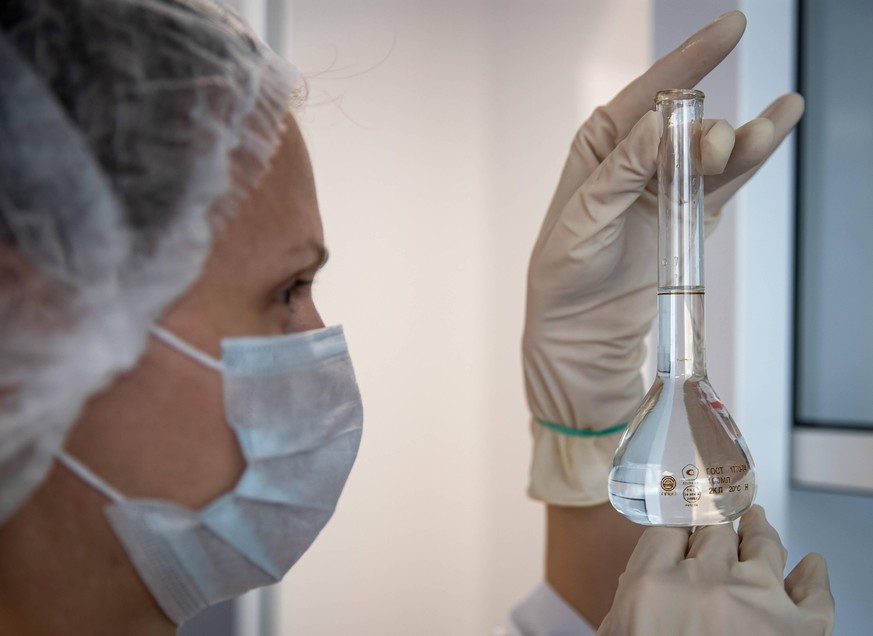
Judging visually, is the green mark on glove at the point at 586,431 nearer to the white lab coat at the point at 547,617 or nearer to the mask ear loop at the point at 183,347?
the white lab coat at the point at 547,617

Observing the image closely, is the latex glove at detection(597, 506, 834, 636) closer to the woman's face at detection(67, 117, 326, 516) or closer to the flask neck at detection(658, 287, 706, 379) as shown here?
the flask neck at detection(658, 287, 706, 379)

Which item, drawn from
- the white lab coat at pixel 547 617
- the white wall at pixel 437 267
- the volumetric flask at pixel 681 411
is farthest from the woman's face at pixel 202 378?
the white wall at pixel 437 267

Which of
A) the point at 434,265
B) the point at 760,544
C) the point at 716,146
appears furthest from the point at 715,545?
the point at 434,265

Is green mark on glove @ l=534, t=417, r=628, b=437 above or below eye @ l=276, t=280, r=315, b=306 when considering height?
below

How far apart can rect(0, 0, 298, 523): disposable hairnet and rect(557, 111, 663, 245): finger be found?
41 cm

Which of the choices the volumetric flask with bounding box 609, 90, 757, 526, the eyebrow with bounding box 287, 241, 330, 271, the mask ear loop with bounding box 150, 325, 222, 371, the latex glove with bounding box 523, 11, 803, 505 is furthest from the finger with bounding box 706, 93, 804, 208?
the mask ear loop with bounding box 150, 325, 222, 371

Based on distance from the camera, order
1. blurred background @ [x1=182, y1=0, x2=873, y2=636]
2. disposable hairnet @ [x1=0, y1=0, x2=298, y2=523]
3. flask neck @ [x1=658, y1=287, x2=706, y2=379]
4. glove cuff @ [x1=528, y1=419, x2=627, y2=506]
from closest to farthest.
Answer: disposable hairnet @ [x1=0, y1=0, x2=298, y2=523]
flask neck @ [x1=658, y1=287, x2=706, y2=379]
glove cuff @ [x1=528, y1=419, x2=627, y2=506]
blurred background @ [x1=182, y1=0, x2=873, y2=636]

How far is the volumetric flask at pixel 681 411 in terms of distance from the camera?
0.64 metres

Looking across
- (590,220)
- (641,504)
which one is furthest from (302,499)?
(590,220)

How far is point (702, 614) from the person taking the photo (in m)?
0.65

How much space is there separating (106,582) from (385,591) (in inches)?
55.5

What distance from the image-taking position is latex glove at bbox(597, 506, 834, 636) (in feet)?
2.11

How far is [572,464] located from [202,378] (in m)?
0.56

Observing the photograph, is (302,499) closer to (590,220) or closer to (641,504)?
(641,504)
